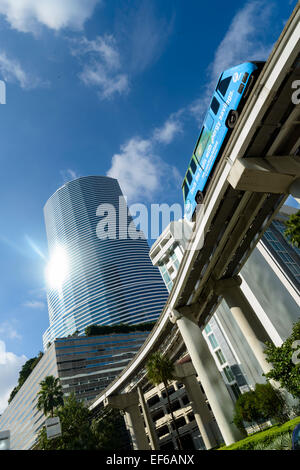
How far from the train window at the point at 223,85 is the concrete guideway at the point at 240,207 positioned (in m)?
3.85

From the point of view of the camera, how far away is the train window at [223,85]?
51.9ft

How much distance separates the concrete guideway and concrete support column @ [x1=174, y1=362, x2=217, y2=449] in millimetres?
582

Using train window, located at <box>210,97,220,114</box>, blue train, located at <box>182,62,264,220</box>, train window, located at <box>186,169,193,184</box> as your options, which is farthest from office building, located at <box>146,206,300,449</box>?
train window, located at <box>210,97,220,114</box>

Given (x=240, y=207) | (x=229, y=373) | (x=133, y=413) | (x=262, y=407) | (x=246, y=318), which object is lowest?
(x=262, y=407)

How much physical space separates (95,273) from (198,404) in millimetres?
136439

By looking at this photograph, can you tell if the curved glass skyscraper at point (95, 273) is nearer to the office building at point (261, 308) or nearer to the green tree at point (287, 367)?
the office building at point (261, 308)

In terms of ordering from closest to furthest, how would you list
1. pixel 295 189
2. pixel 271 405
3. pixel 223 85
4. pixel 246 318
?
pixel 295 189 → pixel 223 85 → pixel 271 405 → pixel 246 318

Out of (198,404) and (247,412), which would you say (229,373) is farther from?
(247,412)

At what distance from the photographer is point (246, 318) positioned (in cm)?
2444

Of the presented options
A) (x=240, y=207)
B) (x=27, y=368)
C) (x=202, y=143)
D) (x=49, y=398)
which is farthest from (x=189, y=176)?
(x=27, y=368)

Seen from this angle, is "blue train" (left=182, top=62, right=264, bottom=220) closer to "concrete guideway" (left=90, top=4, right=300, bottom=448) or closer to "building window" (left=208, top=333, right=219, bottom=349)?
"concrete guideway" (left=90, top=4, right=300, bottom=448)

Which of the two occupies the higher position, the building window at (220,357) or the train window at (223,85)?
the train window at (223,85)

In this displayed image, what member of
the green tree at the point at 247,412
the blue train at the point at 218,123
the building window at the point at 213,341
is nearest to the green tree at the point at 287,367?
the green tree at the point at 247,412
